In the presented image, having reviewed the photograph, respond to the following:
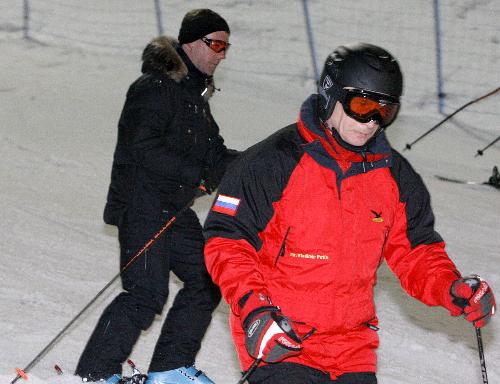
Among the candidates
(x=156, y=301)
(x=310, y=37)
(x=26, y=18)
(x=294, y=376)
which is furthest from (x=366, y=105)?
(x=26, y=18)

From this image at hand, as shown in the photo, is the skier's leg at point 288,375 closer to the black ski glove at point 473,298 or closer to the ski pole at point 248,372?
the ski pole at point 248,372

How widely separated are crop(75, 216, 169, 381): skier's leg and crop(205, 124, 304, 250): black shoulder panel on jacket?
116cm

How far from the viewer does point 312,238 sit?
3039mm

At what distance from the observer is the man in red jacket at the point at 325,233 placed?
3039 millimetres

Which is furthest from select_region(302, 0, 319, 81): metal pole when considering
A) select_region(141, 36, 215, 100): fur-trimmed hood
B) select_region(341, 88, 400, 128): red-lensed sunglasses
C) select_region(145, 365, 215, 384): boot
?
select_region(341, 88, 400, 128): red-lensed sunglasses

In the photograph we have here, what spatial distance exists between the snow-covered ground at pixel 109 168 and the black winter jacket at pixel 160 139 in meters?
0.86

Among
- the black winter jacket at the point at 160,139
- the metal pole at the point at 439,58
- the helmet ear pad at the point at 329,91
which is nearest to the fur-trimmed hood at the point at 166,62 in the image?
the black winter jacket at the point at 160,139

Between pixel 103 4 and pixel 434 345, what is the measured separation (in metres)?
10.6

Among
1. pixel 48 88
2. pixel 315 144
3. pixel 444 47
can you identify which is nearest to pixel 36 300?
pixel 315 144

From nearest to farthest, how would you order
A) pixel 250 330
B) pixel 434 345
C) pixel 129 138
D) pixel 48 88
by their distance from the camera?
pixel 250 330 < pixel 129 138 < pixel 434 345 < pixel 48 88

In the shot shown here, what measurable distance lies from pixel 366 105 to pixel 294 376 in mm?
879

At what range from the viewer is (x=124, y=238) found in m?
4.32

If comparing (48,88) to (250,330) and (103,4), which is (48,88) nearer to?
(103,4)

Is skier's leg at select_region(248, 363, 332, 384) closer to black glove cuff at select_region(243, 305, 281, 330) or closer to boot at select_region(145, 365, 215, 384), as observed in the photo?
black glove cuff at select_region(243, 305, 281, 330)
